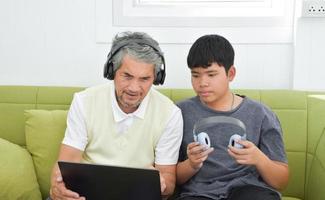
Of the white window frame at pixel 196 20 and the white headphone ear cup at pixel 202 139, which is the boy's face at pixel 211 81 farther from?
the white window frame at pixel 196 20

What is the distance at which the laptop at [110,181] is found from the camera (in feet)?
3.70

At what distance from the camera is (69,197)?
4.12 ft

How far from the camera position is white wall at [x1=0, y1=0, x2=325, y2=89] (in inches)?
77.3

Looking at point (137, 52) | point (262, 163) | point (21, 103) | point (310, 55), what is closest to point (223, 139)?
point (262, 163)

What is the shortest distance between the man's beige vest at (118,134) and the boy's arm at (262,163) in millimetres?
323

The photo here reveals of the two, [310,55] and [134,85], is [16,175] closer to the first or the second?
[134,85]

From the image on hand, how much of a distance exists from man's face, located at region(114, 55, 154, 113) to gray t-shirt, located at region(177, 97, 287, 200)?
0.88 ft

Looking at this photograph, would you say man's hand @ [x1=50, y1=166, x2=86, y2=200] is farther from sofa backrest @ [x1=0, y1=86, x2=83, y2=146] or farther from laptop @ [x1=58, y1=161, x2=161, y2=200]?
sofa backrest @ [x1=0, y1=86, x2=83, y2=146]

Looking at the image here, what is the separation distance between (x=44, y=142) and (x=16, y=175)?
204 millimetres

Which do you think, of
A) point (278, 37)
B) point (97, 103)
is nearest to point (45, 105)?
point (97, 103)

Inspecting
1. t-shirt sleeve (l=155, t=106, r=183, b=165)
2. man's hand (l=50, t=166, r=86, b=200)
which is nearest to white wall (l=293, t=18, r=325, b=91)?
t-shirt sleeve (l=155, t=106, r=183, b=165)

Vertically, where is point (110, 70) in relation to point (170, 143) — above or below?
above

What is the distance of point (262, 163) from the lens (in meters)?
1.31

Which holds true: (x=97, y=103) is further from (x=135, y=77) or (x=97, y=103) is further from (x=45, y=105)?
(x=45, y=105)
